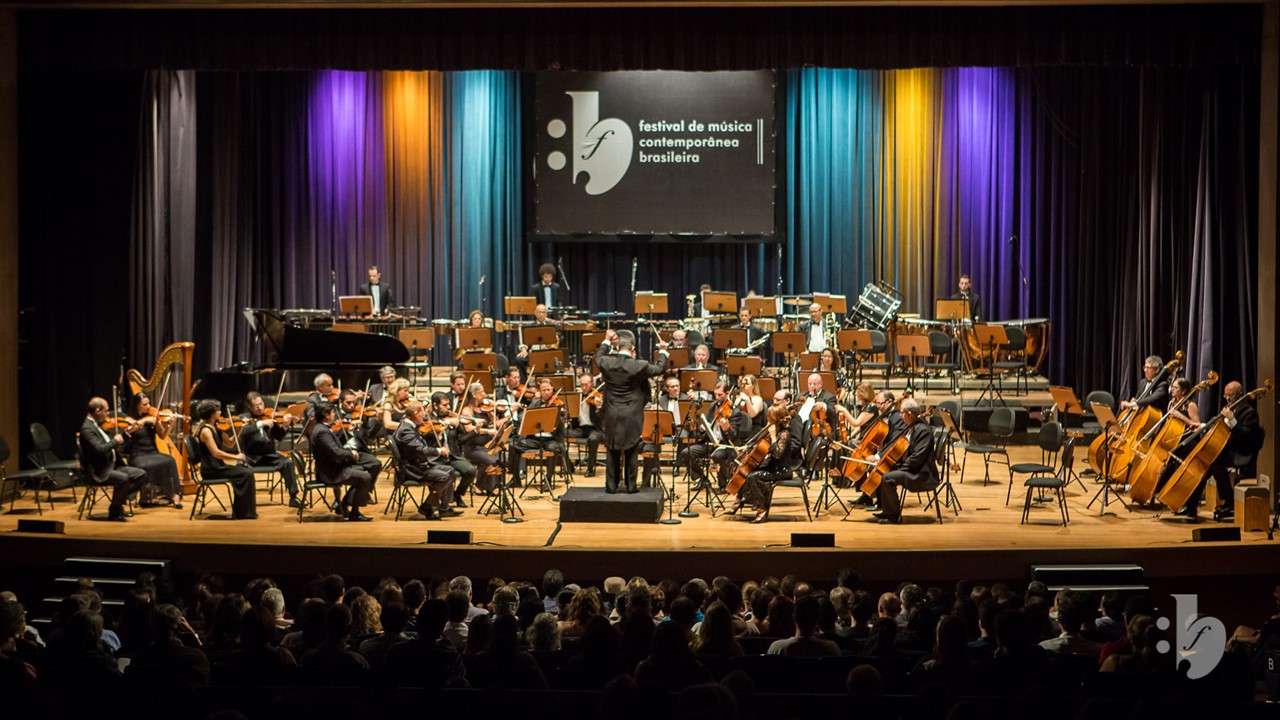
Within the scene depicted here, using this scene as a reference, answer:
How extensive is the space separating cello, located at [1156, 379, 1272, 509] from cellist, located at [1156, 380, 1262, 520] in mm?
47

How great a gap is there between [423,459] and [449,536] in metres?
1.48

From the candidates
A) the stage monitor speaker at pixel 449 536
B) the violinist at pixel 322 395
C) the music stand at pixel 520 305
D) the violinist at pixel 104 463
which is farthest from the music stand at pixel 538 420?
the music stand at pixel 520 305

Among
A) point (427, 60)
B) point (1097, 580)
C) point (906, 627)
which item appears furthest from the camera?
point (427, 60)

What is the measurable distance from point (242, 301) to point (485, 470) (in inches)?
346

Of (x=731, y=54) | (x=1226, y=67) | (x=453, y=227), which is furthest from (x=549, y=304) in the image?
(x=1226, y=67)

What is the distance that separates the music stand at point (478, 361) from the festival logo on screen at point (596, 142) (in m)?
6.08

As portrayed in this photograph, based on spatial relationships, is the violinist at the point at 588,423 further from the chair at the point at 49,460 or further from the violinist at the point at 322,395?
the chair at the point at 49,460

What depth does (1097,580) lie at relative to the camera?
32.6 feet

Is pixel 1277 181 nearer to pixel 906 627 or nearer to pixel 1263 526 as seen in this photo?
pixel 1263 526

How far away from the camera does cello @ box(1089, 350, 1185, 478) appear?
12039 mm

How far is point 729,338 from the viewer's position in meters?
15.0

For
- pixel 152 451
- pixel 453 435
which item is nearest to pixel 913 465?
pixel 453 435

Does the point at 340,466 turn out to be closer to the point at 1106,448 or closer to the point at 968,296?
the point at 1106,448

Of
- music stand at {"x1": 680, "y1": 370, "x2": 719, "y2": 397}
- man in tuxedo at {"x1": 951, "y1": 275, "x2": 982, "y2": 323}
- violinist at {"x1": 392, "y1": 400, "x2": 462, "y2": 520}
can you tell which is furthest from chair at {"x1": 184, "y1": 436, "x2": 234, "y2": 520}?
man in tuxedo at {"x1": 951, "y1": 275, "x2": 982, "y2": 323}
